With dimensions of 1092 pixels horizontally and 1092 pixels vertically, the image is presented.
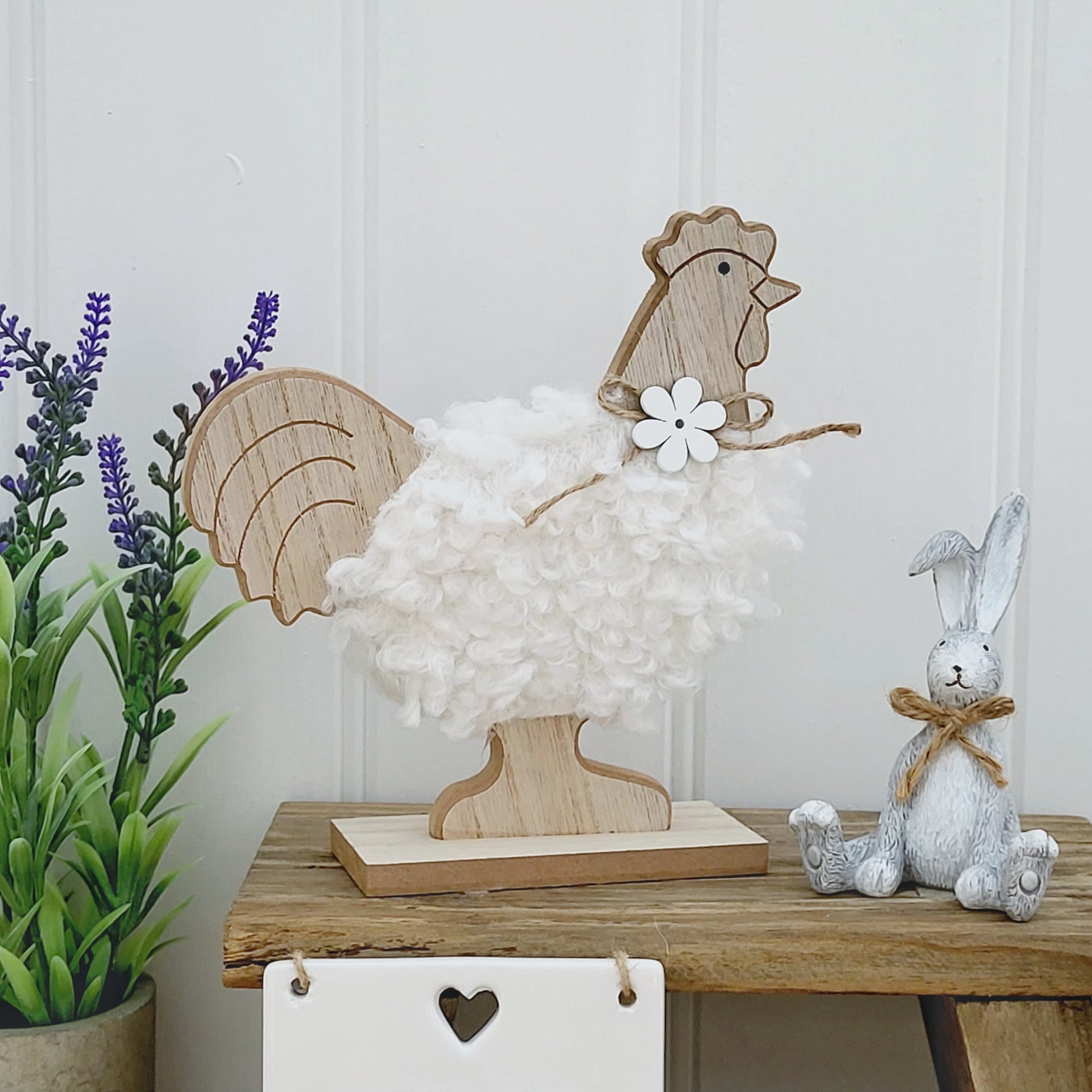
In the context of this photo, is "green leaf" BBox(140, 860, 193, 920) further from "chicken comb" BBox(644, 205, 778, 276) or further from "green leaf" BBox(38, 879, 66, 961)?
"chicken comb" BBox(644, 205, 778, 276)

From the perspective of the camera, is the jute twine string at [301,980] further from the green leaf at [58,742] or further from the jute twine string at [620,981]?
the green leaf at [58,742]

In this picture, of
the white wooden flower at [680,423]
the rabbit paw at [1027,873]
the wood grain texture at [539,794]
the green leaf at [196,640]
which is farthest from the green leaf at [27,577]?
the rabbit paw at [1027,873]

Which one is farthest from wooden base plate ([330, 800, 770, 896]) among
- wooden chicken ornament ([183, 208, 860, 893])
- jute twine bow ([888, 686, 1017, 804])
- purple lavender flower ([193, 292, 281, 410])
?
purple lavender flower ([193, 292, 281, 410])

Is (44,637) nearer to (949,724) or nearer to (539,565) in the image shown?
(539,565)

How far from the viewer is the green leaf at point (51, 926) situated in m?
0.85

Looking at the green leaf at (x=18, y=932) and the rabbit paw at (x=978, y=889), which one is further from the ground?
the rabbit paw at (x=978, y=889)

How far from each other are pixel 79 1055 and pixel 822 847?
1.68 feet

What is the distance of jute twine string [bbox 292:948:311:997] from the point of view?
68 centimetres

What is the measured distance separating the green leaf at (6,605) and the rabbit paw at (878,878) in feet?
1.85

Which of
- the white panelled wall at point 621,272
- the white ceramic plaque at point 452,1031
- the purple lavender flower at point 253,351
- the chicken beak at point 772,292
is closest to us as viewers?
the white ceramic plaque at point 452,1031

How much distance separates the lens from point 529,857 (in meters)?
0.77

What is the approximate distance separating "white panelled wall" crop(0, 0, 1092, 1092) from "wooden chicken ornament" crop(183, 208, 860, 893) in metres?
0.22

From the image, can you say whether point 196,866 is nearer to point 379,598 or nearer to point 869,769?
point 379,598

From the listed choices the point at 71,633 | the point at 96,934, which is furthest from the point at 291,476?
the point at 96,934
